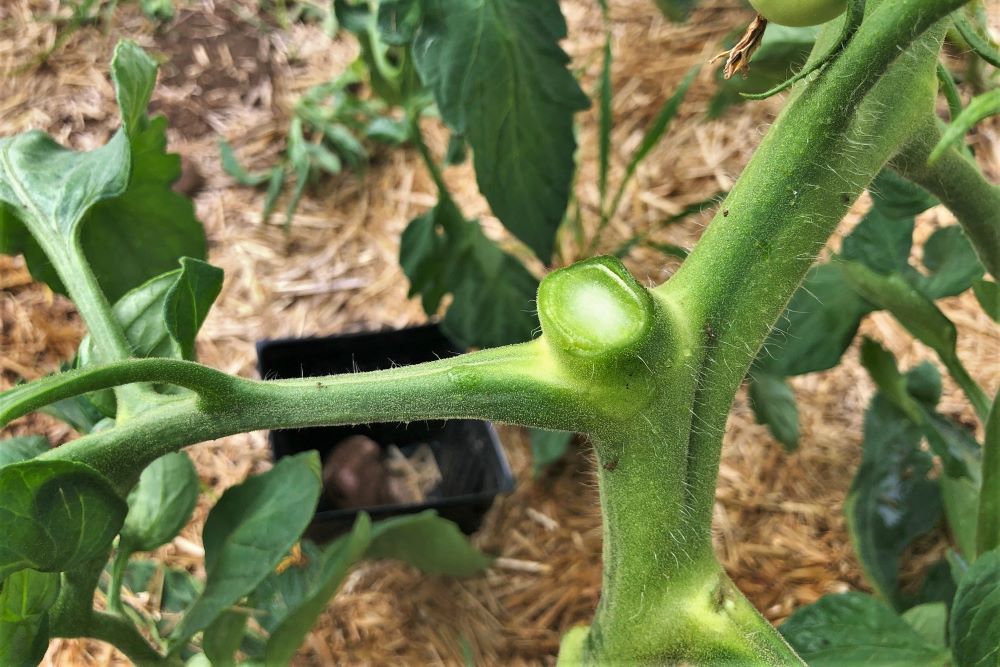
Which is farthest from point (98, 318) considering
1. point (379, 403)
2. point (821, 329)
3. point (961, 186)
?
point (821, 329)

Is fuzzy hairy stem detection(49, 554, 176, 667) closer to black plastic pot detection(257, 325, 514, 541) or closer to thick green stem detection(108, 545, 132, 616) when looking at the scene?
thick green stem detection(108, 545, 132, 616)

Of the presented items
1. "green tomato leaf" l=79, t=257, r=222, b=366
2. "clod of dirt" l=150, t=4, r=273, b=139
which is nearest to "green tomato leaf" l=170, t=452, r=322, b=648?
"green tomato leaf" l=79, t=257, r=222, b=366

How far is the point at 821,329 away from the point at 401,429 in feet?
1.78

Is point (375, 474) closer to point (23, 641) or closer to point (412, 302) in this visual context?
point (412, 302)

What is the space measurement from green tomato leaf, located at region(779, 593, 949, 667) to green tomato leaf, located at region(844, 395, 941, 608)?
0.90 feet

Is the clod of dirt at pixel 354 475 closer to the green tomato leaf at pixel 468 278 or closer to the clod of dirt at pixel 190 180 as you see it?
the green tomato leaf at pixel 468 278

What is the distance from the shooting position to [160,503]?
0.53 m

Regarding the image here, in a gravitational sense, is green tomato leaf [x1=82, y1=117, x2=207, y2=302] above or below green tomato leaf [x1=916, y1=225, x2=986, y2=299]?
above

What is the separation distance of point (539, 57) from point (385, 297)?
570mm

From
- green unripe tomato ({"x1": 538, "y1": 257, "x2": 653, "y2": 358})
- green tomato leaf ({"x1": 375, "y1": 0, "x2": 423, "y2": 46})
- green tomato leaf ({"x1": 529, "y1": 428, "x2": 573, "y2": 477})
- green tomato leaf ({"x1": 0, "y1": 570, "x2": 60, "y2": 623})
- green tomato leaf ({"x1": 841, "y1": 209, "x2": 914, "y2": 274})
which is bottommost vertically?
green tomato leaf ({"x1": 529, "y1": 428, "x2": 573, "y2": 477})

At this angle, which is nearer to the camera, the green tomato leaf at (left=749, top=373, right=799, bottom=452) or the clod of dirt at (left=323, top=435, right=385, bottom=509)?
the green tomato leaf at (left=749, top=373, right=799, bottom=452)

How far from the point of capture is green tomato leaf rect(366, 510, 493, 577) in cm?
74

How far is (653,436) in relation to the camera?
0.37m

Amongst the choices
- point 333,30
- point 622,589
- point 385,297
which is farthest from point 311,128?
point 622,589
